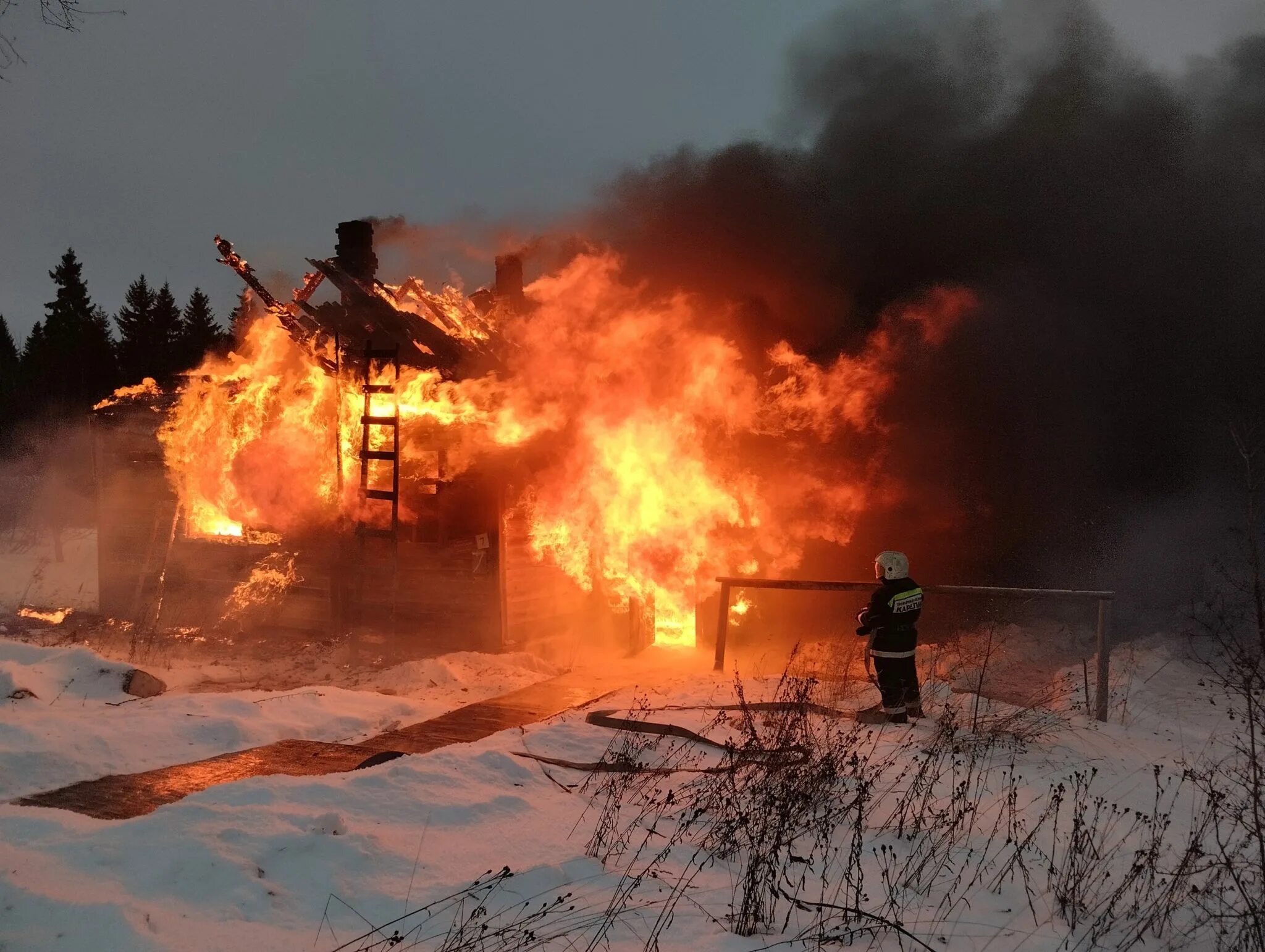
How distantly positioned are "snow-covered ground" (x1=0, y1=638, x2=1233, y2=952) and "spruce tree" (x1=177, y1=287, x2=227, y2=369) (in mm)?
40418

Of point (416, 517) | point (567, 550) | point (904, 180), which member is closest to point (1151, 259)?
point (904, 180)

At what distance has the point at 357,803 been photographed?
5289 mm

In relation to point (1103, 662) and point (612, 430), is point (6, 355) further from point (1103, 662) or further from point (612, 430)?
point (1103, 662)

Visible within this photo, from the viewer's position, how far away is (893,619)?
798 cm

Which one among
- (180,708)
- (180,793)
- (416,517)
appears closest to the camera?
(180,793)

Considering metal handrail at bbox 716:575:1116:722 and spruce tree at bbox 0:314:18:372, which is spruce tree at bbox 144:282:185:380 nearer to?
spruce tree at bbox 0:314:18:372

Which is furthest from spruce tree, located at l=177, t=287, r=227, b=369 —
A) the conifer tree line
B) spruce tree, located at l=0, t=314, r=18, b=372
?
spruce tree, located at l=0, t=314, r=18, b=372

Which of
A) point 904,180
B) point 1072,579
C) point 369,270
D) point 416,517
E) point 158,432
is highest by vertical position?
point 904,180

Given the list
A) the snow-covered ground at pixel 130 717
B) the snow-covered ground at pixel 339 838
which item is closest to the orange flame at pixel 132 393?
the snow-covered ground at pixel 130 717

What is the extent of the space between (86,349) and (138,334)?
23.6 feet

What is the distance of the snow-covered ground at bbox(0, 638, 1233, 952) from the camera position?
12.5 ft

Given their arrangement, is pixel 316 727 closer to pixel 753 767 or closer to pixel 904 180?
pixel 753 767

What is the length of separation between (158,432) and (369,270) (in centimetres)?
537

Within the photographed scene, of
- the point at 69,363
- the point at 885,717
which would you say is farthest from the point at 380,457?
the point at 69,363
